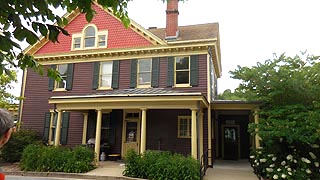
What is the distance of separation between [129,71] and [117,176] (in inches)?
265

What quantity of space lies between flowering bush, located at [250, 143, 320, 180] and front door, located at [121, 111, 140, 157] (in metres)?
6.56

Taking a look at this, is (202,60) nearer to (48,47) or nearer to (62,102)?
(62,102)

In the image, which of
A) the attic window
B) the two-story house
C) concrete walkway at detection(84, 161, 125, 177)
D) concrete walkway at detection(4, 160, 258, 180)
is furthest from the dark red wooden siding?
concrete walkway at detection(4, 160, 258, 180)

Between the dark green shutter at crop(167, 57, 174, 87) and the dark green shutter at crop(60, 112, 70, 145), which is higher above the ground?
the dark green shutter at crop(167, 57, 174, 87)

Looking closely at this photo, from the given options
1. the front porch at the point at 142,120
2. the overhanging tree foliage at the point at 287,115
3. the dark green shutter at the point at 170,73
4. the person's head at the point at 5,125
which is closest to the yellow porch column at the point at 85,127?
the front porch at the point at 142,120

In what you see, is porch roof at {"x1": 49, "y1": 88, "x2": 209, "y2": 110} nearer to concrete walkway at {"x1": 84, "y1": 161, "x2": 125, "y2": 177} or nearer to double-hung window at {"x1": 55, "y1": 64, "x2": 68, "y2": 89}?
concrete walkway at {"x1": 84, "y1": 161, "x2": 125, "y2": 177}

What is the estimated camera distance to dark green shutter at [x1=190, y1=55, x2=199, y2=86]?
45.0ft

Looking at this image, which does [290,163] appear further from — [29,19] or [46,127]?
[46,127]

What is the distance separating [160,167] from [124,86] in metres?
6.56

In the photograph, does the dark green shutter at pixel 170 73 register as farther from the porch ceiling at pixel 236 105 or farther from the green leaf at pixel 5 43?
the green leaf at pixel 5 43

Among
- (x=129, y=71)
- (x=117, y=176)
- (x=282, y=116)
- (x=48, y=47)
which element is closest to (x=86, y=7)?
(x=117, y=176)

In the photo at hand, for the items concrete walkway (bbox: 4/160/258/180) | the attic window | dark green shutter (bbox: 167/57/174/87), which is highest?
the attic window

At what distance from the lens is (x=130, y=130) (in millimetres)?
14766

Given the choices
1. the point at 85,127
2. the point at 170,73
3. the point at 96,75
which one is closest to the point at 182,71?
the point at 170,73
